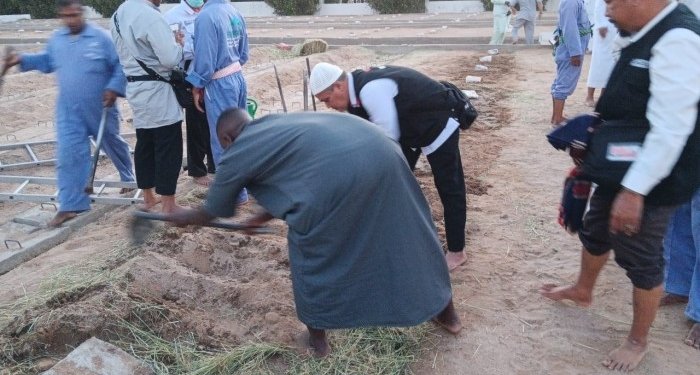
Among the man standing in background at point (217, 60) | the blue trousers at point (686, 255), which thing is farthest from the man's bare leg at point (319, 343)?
the blue trousers at point (686, 255)

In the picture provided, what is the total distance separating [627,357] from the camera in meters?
2.84

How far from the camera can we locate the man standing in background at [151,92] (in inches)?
166

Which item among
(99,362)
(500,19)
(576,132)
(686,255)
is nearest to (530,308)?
(686,255)

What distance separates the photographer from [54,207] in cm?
527

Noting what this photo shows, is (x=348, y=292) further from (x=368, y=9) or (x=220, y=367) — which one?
(x=368, y=9)

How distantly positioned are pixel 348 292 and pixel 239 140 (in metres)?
0.82

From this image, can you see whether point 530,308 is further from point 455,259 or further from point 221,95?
point 221,95

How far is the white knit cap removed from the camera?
2.99m

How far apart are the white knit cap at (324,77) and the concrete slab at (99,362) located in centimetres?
166

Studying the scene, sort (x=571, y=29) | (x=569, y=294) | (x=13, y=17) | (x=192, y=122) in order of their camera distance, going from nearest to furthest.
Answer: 1. (x=569, y=294)
2. (x=192, y=122)
3. (x=571, y=29)
4. (x=13, y=17)

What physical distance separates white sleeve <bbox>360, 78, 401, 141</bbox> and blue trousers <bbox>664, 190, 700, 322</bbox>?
1.59 metres

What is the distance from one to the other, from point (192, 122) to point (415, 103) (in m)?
2.84

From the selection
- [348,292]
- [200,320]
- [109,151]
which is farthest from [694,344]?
[109,151]

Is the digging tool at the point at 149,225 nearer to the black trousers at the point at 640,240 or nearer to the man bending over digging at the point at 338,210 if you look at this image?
the man bending over digging at the point at 338,210
